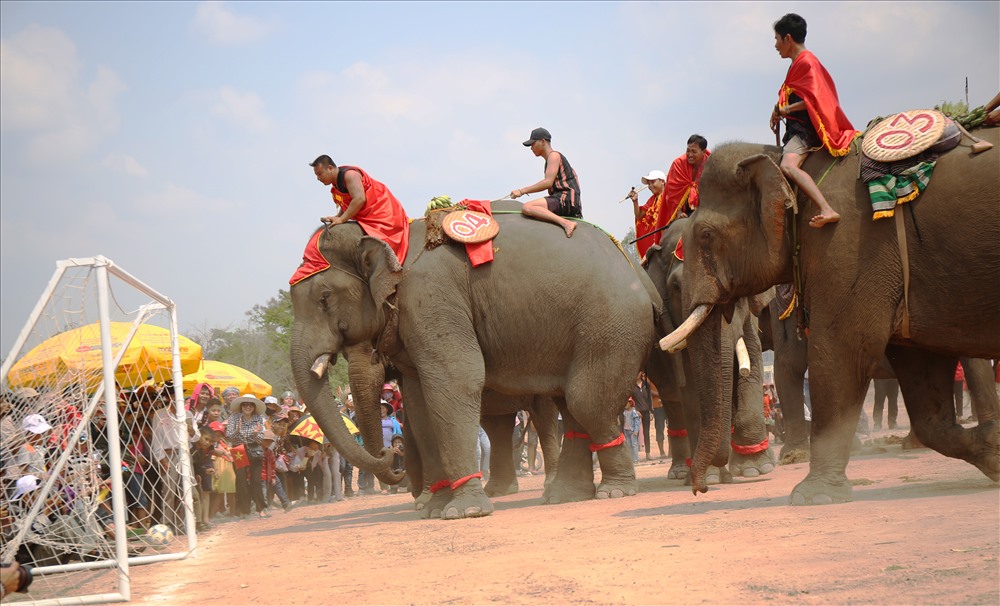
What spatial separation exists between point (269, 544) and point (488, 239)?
3.62m

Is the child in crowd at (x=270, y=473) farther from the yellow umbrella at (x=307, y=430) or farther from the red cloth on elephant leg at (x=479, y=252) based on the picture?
the red cloth on elephant leg at (x=479, y=252)

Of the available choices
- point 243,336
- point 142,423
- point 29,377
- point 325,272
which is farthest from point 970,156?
point 243,336

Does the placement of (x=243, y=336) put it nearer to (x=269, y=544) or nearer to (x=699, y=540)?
(x=269, y=544)

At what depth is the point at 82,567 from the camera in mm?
7230

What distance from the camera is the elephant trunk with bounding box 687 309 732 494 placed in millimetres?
8477

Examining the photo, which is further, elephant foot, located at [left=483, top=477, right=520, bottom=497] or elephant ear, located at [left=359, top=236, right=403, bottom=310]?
elephant foot, located at [left=483, top=477, right=520, bottom=497]

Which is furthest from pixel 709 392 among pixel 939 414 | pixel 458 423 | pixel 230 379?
pixel 230 379

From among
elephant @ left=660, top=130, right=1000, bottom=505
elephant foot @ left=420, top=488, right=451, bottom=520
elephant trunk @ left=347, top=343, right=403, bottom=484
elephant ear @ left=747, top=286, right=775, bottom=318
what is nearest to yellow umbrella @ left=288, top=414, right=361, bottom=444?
elephant trunk @ left=347, top=343, right=403, bottom=484

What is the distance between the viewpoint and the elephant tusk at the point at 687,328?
8.51 m

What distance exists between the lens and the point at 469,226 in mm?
10508

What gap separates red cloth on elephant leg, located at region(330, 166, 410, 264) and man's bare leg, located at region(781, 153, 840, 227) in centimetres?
415

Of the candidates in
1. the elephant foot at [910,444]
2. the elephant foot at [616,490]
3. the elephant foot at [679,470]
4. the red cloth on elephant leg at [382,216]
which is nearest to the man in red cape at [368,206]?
the red cloth on elephant leg at [382,216]

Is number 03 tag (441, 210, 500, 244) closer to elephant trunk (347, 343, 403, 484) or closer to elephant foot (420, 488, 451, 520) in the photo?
elephant trunk (347, 343, 403, 484)

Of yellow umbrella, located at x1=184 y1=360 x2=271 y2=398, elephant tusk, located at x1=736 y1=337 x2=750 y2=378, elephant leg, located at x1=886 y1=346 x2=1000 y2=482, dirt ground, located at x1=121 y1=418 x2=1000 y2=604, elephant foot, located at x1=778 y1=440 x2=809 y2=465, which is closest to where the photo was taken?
dirt ground, located at x1=121 y1=418 x2=1000 y2=604
